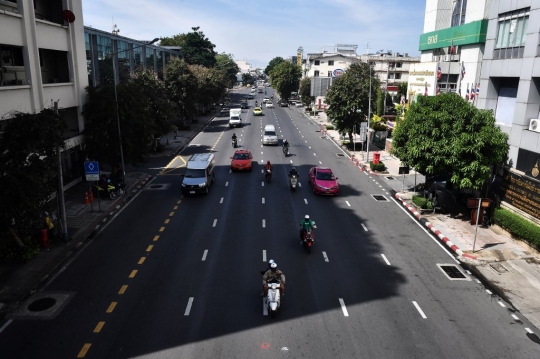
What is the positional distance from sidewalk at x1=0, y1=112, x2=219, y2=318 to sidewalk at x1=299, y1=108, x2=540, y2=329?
57.1 feet

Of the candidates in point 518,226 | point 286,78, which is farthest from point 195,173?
point 286,78

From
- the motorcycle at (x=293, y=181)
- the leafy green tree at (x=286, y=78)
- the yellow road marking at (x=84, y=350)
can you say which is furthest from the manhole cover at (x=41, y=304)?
the leafy green tree at (x=286, y=78)

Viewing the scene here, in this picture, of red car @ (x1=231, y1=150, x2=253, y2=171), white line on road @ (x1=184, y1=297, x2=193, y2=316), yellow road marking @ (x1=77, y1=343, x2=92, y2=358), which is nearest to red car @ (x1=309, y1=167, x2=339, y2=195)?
red car @ (x1=231, y1=150, x2=253, y2=171)

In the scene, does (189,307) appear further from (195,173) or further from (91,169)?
(195,173)

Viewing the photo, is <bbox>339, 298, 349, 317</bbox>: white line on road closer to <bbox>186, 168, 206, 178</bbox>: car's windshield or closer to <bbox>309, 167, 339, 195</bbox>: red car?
<bbox>309, 167, 339, 195</bbox>: red car

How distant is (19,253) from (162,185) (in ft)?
45.8

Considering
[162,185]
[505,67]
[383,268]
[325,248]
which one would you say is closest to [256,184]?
[162,185]

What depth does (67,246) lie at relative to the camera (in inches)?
765

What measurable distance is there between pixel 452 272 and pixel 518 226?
5.62 m

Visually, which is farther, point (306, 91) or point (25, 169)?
point (306, 91)

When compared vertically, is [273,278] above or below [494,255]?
above

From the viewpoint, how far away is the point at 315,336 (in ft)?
41.1

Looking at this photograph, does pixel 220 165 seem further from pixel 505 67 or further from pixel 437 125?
pixel 505 67

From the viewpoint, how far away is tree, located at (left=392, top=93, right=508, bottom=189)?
21.9 m
